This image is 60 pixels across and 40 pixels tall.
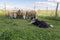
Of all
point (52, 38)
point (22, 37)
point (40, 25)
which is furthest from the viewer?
point (40, 25)

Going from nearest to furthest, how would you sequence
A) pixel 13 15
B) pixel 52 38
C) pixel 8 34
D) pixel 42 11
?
1. pixel 8 34
2. pixel 52 38
3. pixel 13 15
4. pixel 42 11

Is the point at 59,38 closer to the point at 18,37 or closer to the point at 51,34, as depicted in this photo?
the point at 51,34

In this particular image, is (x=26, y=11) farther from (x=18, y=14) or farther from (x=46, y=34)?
(x=46, y=34)

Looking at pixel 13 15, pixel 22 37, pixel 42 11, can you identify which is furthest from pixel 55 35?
pixel 42 11

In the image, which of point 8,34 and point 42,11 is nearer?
point 8,34

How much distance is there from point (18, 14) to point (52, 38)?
10944mm

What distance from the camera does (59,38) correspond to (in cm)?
1427

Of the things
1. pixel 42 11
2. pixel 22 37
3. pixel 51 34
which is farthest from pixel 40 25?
pixel 42 11

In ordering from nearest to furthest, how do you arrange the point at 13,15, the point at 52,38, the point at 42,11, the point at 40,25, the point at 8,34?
the point at 8,34 → the point at 52,38 → the point at 40,25 → the point at 13,15 → the point at 42,11

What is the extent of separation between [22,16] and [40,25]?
633cm

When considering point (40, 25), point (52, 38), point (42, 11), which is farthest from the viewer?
point (42, 11)

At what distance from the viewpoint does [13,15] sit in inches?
945

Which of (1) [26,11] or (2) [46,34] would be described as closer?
(2) [46,34]

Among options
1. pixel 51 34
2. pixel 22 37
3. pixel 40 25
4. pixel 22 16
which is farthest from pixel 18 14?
pixel 22 37
